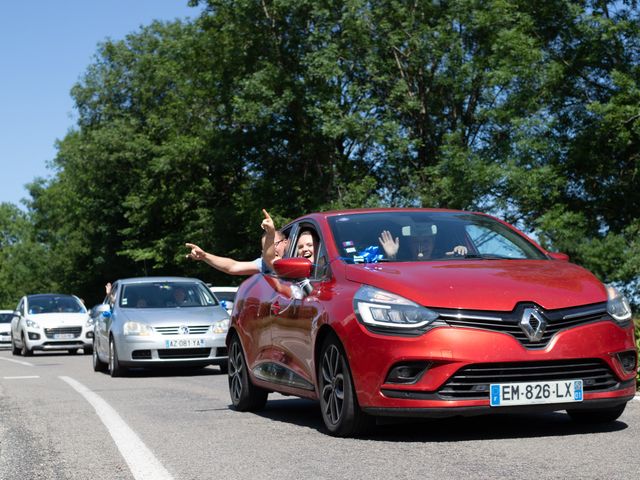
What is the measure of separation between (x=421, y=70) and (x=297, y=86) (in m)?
4.46

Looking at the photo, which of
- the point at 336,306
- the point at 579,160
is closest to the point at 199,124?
the point at 579,160

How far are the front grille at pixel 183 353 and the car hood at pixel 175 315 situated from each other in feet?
1.38

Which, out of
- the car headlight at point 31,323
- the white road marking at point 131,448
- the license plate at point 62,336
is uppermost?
the car headlight at point 31,323

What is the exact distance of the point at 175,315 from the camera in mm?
18047

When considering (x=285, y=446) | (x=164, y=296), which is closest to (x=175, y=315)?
(x=164, y=296)

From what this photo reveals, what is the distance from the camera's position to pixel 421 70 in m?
41.7

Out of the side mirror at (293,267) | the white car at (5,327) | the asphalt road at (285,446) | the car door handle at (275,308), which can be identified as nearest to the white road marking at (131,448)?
the asphalt road at (285,446)

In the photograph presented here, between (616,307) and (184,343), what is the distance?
35.5 ft

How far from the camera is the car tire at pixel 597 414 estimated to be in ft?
26.3

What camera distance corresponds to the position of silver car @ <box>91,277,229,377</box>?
57.8ft

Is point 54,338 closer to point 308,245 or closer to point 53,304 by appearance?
point 53,304

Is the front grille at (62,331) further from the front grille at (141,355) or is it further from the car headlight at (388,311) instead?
the car headlight at (388,311)

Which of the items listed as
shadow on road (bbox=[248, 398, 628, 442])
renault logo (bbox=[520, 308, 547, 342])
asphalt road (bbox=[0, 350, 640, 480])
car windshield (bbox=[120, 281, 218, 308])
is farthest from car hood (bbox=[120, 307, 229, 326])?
renault logo (bbox=[520, 308, 547, 342])

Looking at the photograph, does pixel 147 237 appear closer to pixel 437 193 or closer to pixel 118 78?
pixel 118 78
